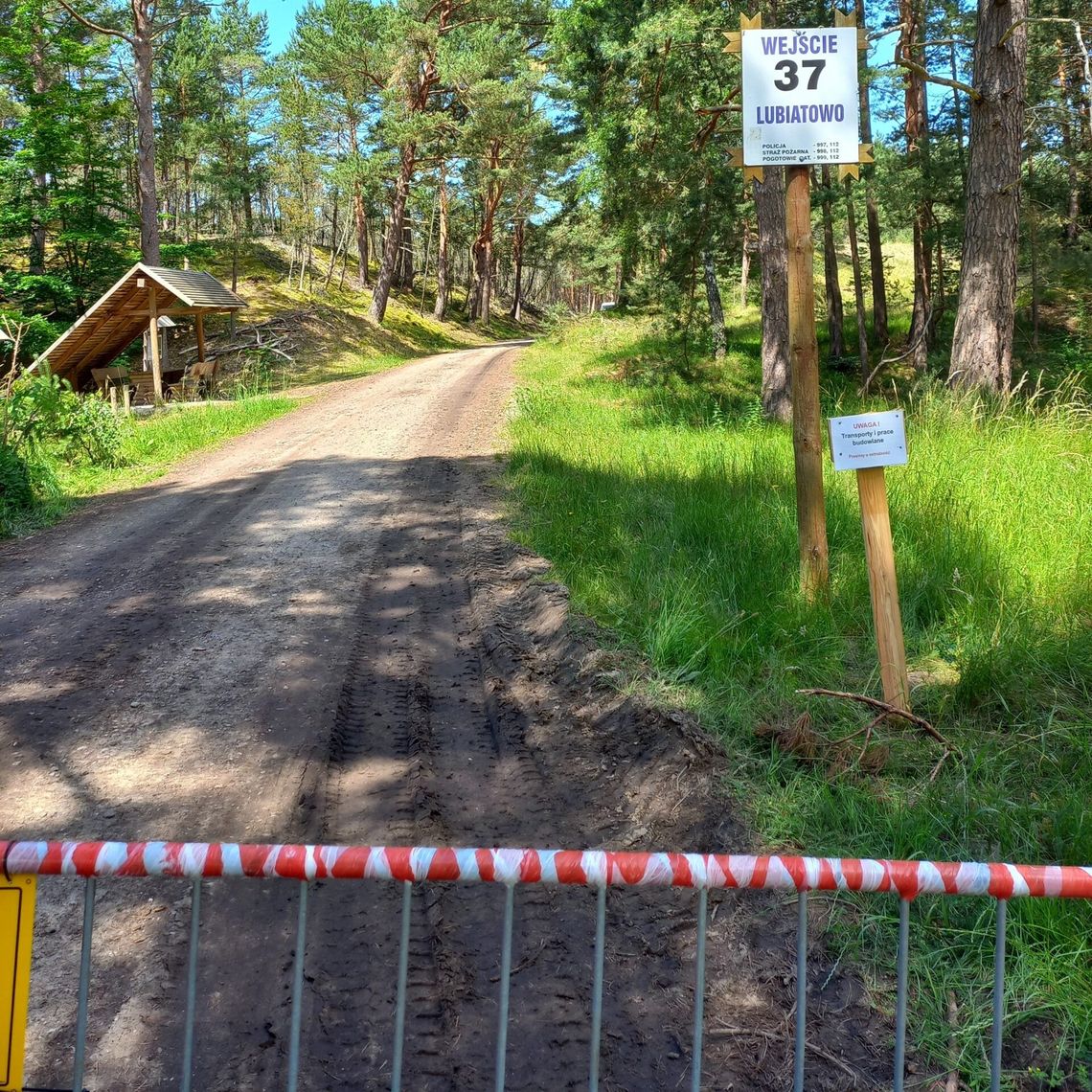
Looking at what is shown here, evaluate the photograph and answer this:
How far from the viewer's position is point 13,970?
2.01 metres

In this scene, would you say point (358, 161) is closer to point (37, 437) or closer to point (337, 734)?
point (37, 437)

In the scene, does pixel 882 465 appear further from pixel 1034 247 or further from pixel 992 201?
pixel 1034 247

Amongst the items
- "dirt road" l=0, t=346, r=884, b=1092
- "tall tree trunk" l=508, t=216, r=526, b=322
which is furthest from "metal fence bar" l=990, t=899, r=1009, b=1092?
"tall tree trunk" l=508, t=216, r=526, b=322

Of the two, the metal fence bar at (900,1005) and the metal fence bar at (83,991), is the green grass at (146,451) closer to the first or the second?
the metal fence bar at (83,991)

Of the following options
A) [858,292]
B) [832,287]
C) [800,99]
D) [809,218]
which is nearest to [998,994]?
[809,218]

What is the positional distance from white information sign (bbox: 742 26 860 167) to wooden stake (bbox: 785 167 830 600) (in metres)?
0.21

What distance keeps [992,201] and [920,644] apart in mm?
6739

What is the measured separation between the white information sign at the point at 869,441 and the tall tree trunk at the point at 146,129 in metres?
23.1

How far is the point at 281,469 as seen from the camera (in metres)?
11.4

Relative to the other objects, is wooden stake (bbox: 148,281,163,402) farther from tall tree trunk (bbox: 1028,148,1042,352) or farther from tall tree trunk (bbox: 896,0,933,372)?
tall tree trunk (bbox: 1028,148,1042,352)

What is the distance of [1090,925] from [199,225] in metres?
49.8

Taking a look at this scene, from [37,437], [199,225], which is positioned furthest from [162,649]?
[199,225]

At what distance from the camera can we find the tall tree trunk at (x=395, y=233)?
3212cm

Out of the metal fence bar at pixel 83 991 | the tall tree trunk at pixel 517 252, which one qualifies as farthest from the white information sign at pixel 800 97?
the tall tree trunk at pixel 517 252
